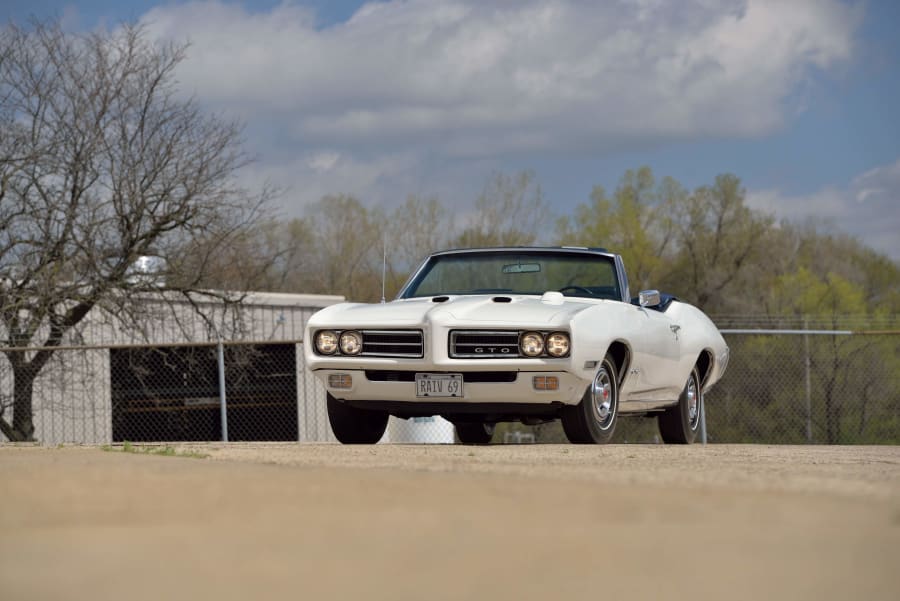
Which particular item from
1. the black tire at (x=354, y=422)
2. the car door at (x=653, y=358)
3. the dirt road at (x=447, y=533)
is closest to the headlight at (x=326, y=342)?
the black tire at (x=354, y=422)

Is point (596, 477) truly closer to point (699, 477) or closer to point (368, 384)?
point (699, 477)

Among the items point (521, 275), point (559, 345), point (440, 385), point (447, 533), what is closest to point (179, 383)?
point (521, 275)

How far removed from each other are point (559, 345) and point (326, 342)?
170 cm

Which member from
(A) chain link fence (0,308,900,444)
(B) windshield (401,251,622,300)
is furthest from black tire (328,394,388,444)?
(A) chain link fence (0,308,900,444)

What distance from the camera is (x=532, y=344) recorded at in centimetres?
846

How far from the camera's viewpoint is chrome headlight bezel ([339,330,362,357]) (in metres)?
8.86

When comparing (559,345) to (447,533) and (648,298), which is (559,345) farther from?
(447,533)

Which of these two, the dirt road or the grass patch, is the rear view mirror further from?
the dirt road

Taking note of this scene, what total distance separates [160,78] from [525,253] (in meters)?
13.8

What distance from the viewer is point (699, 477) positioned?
5.42 metres

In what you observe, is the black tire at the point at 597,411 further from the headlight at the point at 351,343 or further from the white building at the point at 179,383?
the white building at the point at 179,383

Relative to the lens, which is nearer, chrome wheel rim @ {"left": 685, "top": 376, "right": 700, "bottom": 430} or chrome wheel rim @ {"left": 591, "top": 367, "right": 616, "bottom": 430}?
chrome wheel rim @ {"left": 591, "top": 367, "right": 616, "bottom": 430}

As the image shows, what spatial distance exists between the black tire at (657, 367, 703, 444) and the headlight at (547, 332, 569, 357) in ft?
8.24

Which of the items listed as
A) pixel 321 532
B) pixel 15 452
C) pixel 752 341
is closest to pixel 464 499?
pixel 321 532
